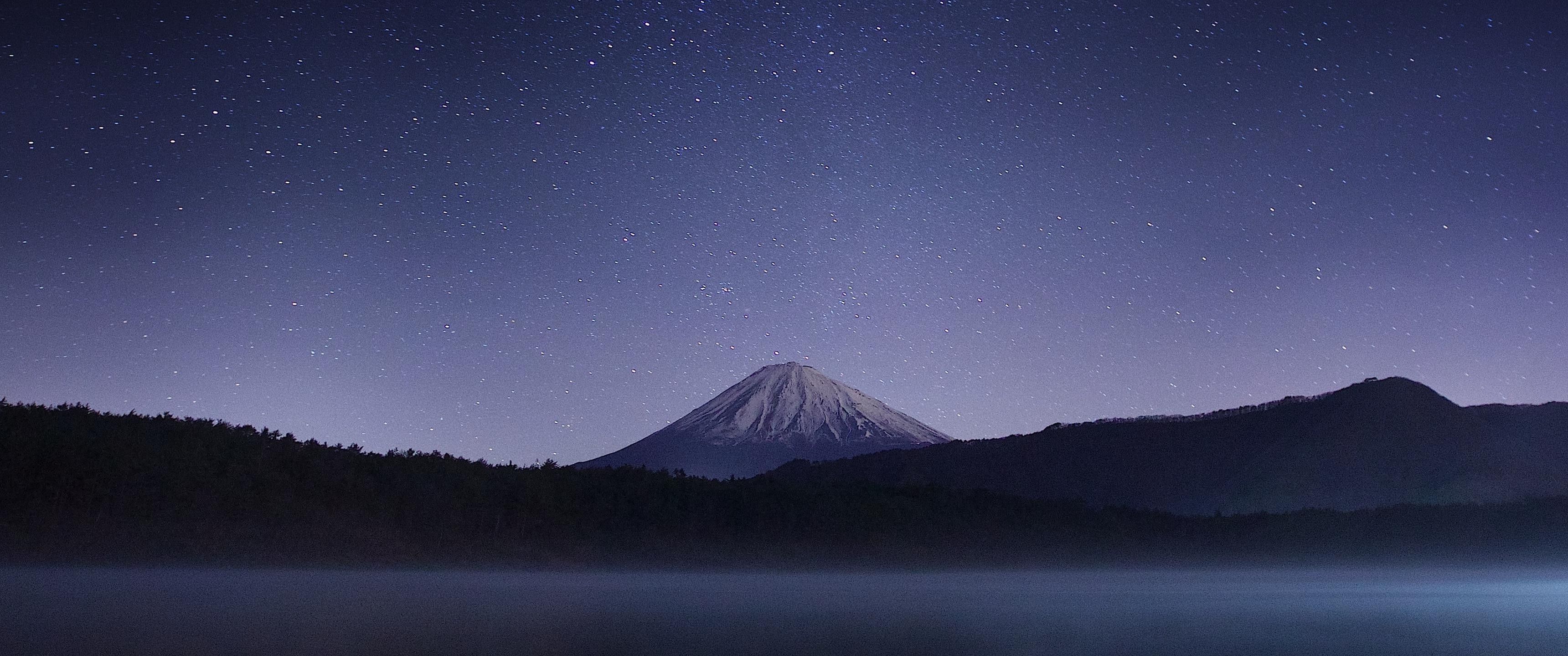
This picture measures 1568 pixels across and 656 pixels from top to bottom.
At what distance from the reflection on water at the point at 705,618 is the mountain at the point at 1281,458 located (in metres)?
83.3

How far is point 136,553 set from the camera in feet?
131

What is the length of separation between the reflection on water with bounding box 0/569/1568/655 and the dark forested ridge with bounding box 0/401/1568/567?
16.4 feet

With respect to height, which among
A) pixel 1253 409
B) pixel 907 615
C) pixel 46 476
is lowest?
pixel 907 615

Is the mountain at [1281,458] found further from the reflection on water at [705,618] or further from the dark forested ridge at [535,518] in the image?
the reflection on water at [705,618]

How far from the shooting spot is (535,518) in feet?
198

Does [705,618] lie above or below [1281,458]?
below

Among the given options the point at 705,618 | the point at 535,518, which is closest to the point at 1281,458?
the point at 535,518

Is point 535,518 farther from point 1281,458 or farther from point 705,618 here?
point 1281,458

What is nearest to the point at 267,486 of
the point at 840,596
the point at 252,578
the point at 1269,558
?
the point at 252,578

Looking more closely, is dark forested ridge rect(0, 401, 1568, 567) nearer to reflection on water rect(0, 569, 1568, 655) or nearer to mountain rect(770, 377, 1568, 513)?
reflection on water rect(0, 569, 1568, 655)

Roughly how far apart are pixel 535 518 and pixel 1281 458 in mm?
102827

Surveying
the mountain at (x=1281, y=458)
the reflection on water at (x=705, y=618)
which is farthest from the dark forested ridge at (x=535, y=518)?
the mountain at (x=1281, y=458)

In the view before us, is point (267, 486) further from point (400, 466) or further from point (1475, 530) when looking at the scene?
point (1475, 530)

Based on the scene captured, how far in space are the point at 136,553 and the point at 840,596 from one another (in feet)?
85.5
